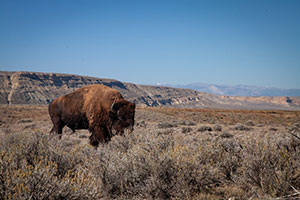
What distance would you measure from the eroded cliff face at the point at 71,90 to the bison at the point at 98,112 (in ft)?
230

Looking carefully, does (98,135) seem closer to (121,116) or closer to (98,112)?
(98,112)

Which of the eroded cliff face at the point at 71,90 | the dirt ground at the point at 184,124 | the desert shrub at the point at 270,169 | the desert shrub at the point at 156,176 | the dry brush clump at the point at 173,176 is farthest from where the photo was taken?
the eroded cliff face at the point at 71,90

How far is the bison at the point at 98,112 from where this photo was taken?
708 cm

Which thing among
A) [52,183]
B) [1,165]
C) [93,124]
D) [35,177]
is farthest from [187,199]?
[93,124]

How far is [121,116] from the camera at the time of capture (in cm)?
706

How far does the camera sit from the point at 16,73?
361 feet

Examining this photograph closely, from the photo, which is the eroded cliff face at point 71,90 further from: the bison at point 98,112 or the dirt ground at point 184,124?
the bison at point 98,112

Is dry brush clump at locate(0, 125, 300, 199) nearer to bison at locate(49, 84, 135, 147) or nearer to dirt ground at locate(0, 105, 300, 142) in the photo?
dirt ground at locate(0, 105, 300, 142)

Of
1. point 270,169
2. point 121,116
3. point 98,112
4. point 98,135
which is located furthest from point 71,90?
point 270,169

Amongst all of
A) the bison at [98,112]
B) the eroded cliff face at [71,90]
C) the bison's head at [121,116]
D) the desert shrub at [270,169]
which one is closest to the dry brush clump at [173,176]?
the desert shrub at [270,169]

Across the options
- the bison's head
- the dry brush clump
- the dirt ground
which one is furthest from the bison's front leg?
the dry brush clump

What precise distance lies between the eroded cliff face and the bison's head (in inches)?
2813

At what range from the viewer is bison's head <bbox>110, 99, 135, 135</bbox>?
22.9 ft

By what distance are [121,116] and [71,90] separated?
116 metres
